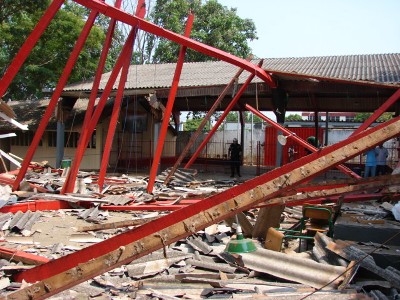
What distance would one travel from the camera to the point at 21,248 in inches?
307

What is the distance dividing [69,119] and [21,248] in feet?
58.8

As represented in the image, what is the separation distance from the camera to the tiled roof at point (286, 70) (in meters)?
18.4

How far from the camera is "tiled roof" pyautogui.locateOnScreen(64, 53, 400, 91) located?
18.4 metres

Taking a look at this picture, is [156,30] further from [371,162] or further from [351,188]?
[371,162]

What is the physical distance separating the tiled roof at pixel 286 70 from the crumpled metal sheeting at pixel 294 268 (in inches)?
482

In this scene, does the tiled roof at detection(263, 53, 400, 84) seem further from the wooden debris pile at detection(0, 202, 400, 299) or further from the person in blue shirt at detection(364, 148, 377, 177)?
the wooden debris pile at detection(0, 202, 400, 299)

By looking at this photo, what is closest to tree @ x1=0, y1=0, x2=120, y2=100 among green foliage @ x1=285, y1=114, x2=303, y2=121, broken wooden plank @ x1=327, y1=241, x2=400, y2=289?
broken wooden plank @ x1=327, y1=241, x2=400, y2=289

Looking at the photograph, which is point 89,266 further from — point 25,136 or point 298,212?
point 25,136

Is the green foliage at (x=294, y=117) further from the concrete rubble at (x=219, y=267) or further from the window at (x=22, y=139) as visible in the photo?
the concrete rubble at (x=219, y=267)

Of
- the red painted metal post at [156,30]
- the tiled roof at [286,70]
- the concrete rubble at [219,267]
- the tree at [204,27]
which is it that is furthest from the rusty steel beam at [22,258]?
the tree at [204,27]

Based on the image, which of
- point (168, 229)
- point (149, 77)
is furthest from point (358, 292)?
point (149, 77)

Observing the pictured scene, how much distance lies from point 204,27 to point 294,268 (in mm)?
30639

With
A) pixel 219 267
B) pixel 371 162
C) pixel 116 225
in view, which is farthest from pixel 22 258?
pixel 371 162

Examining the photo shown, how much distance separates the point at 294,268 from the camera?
5875 millimetres
